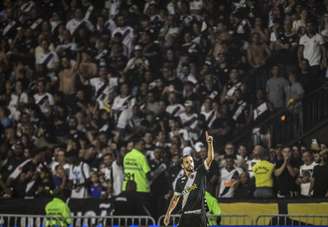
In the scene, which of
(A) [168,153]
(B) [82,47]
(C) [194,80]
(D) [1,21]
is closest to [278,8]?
(C) [194,80]

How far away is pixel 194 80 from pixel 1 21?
716 cm

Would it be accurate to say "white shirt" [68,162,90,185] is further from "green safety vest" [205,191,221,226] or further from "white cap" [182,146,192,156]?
"green safety vest" [205,191,221,226]

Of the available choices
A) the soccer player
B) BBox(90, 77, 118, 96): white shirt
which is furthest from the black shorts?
BBox(90, 77, 118, 96): white shirt

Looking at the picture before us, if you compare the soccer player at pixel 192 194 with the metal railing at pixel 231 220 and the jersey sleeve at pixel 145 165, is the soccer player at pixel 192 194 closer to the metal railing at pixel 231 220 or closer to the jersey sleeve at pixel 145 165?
the metal railing at pixel 231 220

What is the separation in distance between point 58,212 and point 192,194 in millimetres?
5029

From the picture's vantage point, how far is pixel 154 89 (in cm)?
1920

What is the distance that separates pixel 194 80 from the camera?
18.9 metres

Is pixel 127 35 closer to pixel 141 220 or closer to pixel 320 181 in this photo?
pixel 141 220

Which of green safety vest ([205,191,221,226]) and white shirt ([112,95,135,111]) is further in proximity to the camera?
white shirt ([112,95,135,111])

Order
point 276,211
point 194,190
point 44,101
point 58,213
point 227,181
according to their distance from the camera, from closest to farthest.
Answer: point 194,190 < point 276,211 < point 227,181 < point 58,213 < point 44,101

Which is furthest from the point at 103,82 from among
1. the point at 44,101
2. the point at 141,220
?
the point at 141,220

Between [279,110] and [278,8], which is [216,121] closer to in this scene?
[279,110]

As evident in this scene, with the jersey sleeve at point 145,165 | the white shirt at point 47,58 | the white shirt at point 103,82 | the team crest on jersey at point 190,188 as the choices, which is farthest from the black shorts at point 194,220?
the white shirt at point 47,58

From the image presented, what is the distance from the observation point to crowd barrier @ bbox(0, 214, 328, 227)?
15266mm
